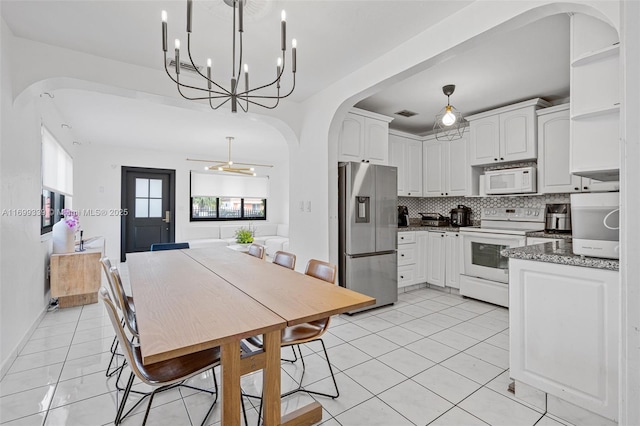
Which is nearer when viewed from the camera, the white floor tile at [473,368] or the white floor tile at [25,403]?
the white floor tile at [25,403]

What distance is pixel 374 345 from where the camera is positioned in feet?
8.77

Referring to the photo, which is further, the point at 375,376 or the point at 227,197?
the point at 227,197

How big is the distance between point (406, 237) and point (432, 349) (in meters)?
1.94

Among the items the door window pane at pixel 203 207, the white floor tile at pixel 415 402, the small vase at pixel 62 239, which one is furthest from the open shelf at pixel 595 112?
the door window pane at pixel 203 207

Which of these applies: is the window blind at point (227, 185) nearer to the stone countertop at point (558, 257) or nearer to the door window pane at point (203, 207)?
the door window pane at point (203, 207)

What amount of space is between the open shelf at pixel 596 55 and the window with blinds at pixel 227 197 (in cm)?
709

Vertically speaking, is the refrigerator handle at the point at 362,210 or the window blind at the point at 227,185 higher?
the window blind at the point at 227,185

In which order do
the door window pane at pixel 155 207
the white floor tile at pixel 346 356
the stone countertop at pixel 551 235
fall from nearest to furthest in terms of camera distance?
the white floor tile at pixel 346 356 → the stone countertop at pixel 551 235 → the door window pane at pixel 155 207

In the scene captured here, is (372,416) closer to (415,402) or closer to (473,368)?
(415,402)

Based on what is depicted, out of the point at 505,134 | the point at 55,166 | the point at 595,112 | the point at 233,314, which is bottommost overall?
the point at 233,314

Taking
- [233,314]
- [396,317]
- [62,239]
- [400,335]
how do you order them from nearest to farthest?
[233,314] → [400,335] → [396,317] → [62,239]

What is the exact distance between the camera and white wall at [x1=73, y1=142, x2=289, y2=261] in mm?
6109

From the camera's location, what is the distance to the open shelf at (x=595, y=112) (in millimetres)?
1623

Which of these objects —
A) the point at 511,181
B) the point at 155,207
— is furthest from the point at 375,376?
the point at 155,207
